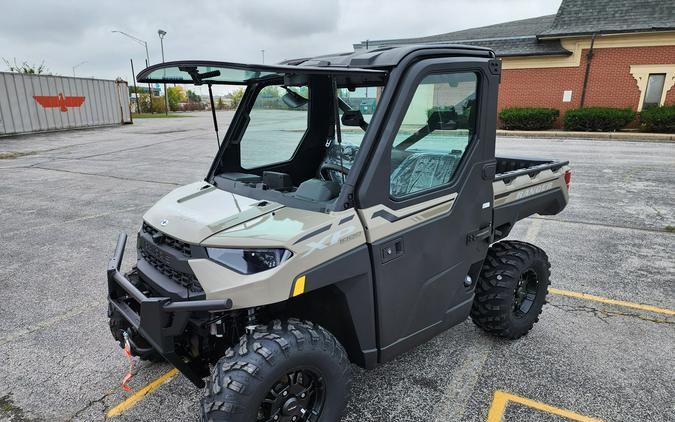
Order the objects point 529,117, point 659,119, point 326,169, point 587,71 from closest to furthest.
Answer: point 326,169 → point 659,119 → point 587,71 → point 529,117

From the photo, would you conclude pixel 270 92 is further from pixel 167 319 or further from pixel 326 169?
pixel 167 319

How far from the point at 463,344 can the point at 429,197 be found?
1.51 metres

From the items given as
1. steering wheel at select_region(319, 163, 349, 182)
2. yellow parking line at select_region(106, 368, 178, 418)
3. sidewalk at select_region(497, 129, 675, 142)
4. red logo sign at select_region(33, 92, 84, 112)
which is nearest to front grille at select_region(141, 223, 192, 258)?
yellow parking line at select_region(106, 368, 178, 418)

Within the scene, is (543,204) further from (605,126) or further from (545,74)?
(545,74)

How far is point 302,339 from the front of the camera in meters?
2.19

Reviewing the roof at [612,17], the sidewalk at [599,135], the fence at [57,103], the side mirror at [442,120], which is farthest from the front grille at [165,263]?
the fence at [57,103]

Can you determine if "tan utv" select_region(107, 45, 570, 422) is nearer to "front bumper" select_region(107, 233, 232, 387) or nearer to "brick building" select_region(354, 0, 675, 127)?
"front bumper" select_region(107, 233, 232, 387)

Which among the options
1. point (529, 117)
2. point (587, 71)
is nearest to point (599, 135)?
point (529, 117)

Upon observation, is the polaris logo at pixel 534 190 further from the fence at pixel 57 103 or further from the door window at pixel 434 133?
the fence at pixel 57 103

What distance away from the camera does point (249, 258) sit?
2.19 m

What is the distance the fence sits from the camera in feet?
73.5

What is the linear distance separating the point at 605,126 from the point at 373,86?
2165 centimetres

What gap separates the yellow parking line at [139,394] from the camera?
9.37 ft

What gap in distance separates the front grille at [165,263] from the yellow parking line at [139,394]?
988 mm
